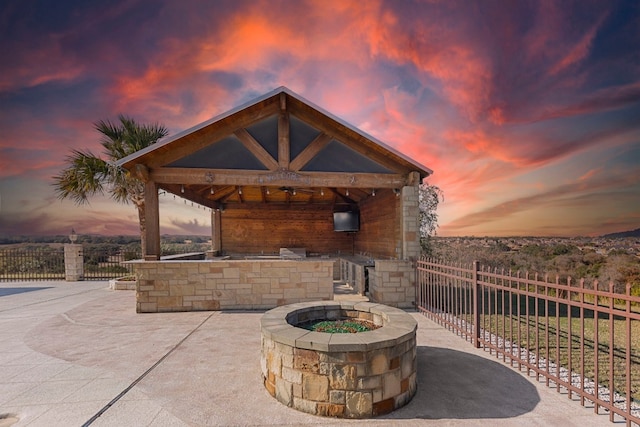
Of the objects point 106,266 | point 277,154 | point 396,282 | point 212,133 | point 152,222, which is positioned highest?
point 212,133

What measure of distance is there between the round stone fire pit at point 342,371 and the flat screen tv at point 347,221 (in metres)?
9.19

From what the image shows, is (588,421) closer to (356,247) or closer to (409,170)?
(409,170)

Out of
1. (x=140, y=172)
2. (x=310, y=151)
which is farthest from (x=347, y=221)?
(x=140, y=172)

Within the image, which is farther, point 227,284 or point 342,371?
point 227,284

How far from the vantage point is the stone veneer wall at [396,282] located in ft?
25.3

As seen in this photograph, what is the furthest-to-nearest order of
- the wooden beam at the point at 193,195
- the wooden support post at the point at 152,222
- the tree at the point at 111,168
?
the tree at the point at 111,168
the wooden beam at the point at 193,195
the wooden support post at the point at 152,222

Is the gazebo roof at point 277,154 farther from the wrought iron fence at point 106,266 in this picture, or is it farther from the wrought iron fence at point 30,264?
the wrought iron fence at point 30,264

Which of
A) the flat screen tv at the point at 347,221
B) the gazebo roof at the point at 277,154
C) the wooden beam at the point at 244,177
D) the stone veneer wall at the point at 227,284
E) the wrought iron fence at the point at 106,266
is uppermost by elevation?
the gazebo roof at the point at 277,154

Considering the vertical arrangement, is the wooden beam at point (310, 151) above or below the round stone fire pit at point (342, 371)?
above

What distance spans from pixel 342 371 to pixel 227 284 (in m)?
5.22

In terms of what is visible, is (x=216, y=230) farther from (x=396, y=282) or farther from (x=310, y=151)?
(x=396, y=282)

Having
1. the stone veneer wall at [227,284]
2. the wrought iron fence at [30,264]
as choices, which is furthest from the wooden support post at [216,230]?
the wrought iron fence at [30,264]

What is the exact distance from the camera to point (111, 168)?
11.6 metres

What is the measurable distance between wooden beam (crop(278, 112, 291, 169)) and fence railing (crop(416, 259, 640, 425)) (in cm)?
456
